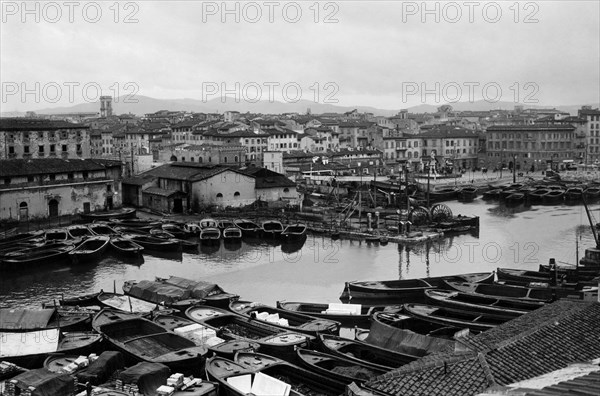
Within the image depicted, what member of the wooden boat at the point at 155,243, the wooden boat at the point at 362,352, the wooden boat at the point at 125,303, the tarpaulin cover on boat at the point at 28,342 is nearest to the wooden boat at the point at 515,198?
the wooden boat at the point at 155,243

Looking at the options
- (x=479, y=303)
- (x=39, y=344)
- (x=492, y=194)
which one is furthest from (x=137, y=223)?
(x=492, y=194)

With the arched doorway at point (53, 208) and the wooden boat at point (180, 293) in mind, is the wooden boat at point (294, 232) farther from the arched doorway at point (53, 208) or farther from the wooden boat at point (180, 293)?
the arched doorway at point (53, 208)

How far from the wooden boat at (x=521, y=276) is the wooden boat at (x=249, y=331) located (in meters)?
10.1

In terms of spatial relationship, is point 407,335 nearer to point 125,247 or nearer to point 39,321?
point 39,321

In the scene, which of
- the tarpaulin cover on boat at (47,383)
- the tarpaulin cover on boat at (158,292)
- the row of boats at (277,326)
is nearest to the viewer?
the tarpaulin cover on boat at (47,383)

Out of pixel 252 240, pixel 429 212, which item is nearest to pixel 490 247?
pixel 429 212

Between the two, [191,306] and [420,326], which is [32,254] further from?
[420,326]

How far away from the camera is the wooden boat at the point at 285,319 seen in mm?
18969

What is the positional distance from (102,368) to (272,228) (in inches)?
854

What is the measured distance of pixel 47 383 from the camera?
14.2 meters

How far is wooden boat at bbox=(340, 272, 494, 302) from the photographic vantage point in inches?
936

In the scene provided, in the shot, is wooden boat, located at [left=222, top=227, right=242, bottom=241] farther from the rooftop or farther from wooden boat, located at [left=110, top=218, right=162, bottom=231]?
the rooftop

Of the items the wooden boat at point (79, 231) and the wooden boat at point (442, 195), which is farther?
the wooden boat at point (442, 195)

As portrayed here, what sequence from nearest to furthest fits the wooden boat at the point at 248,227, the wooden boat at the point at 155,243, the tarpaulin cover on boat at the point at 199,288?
the tarpaulin cover on boat at the point at 199,288 → the wooden boat at the point at 155,243 → the wooden boat at the point at 248,227
